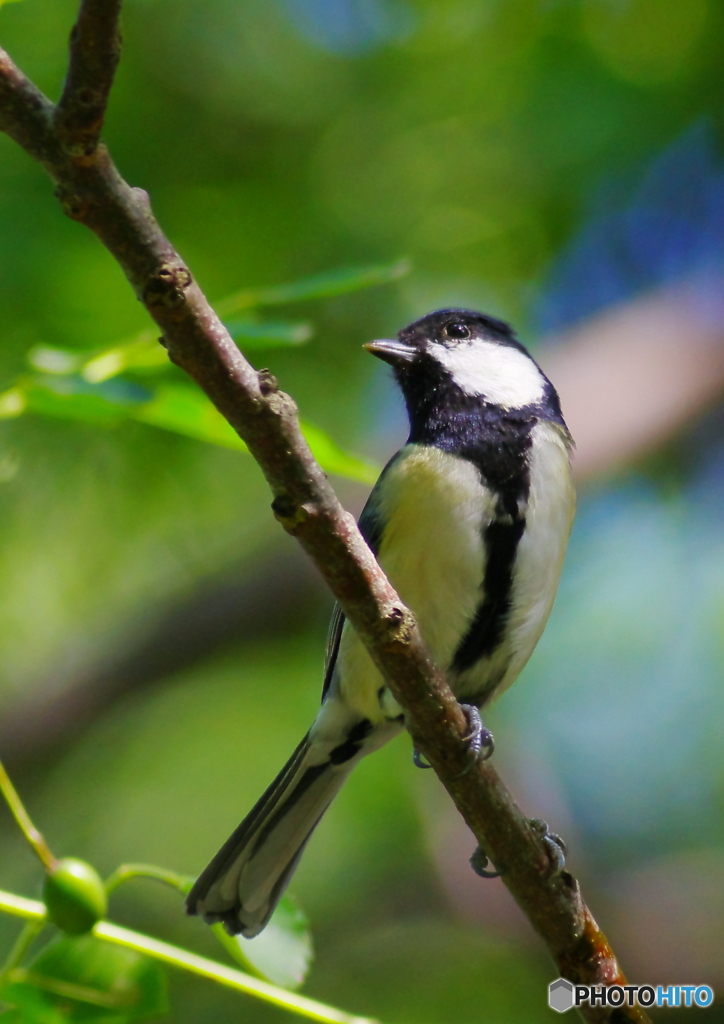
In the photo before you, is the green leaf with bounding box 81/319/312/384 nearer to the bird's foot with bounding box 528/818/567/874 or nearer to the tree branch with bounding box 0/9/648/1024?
the tree branch with bounding box 0/9/648/1024

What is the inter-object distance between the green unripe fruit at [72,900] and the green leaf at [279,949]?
0.23 metres

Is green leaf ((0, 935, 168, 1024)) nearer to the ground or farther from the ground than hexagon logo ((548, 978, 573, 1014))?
nearer to the ground

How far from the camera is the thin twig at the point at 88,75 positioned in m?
1.12

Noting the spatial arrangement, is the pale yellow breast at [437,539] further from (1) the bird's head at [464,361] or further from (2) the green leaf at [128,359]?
(2) the green leaf at [128,359]

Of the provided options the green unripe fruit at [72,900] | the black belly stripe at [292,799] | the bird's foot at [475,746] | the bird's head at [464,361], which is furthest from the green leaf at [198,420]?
the black belly stripe at [292,799]

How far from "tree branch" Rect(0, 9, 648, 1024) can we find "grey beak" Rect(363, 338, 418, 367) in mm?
1532

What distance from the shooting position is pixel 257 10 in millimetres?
4262

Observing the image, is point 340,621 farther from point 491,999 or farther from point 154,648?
point 491,999

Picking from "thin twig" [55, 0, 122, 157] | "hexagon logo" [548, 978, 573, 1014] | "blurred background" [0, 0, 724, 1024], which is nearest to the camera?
"thin twig" [55, 0, 122, 157]

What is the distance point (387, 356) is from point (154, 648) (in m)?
1.62

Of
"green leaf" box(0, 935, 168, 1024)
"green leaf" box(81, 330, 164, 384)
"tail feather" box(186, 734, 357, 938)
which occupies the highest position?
"green leaf" box(81, 330, 164, 384)

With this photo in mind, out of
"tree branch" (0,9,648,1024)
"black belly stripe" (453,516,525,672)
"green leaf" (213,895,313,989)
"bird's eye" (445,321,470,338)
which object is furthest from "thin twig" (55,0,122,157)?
"bird's eye" (445,321,470,338)

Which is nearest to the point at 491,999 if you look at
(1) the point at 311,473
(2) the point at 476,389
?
(2) the point at 476,389

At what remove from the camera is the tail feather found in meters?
2.58
